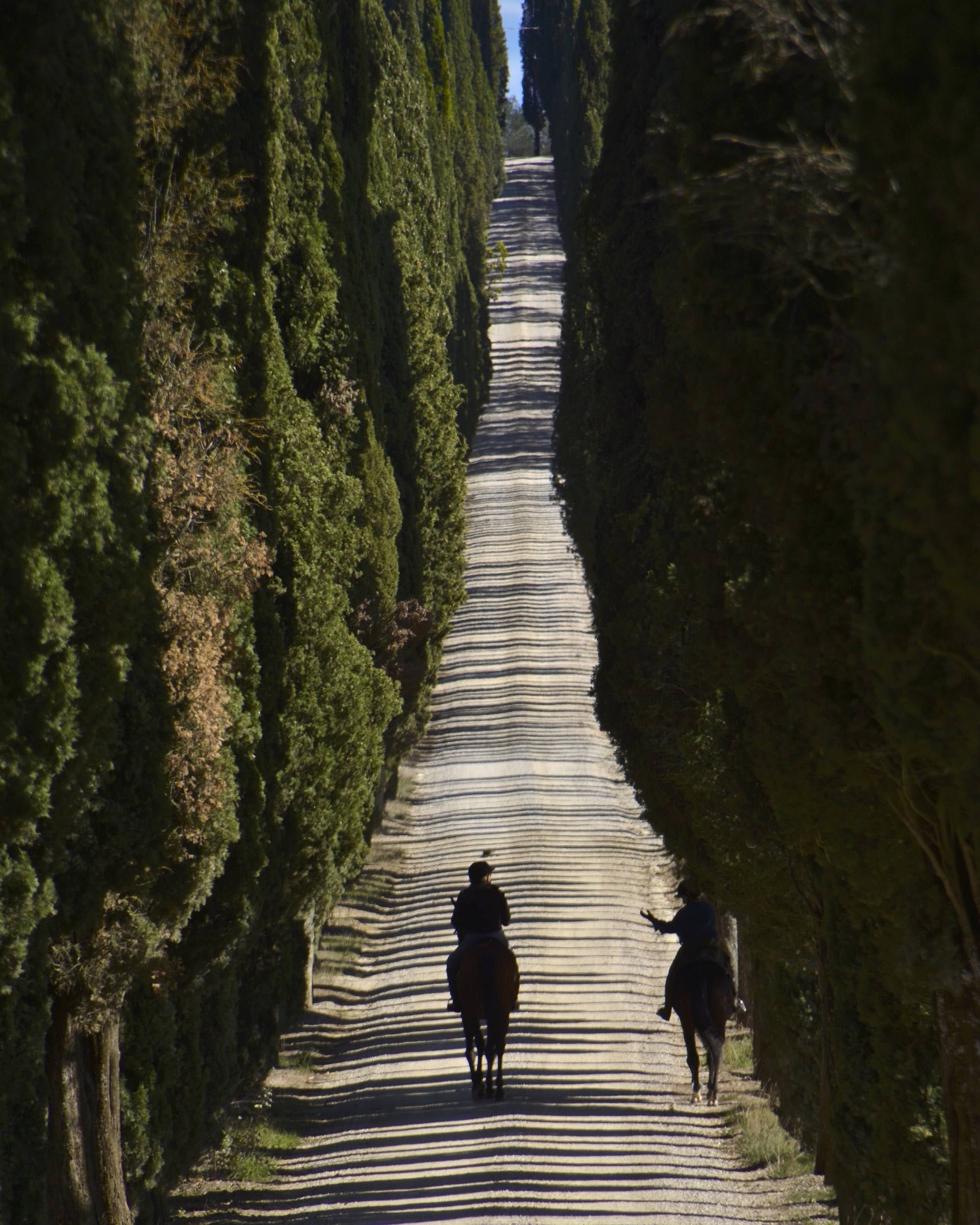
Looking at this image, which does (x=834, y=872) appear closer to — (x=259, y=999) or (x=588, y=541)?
(x=259, y=999)

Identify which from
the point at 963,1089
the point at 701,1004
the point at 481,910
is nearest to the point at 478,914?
the point at 481,910

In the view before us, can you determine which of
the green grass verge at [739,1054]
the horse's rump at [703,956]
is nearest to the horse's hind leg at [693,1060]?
the horse's rump at [703,956]

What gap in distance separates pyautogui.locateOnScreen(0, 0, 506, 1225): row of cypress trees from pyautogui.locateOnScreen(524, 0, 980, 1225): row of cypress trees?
8.57 feet

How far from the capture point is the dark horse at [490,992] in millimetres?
10461

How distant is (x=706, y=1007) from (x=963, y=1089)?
560 cm

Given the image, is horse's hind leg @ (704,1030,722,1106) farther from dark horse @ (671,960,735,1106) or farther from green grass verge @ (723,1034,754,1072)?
green grass verge @ (723,1034,754,1072)

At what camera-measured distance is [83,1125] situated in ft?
24.8

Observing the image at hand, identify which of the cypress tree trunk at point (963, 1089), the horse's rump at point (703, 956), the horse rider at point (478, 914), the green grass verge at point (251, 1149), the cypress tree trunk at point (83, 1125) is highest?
the cypress tree trunk at point (963, 1089)

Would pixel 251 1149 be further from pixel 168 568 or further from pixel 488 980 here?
pixel 168 568

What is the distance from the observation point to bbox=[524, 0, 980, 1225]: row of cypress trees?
3381 mm

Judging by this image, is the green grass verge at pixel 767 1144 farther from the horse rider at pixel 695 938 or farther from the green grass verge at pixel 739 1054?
the green grass verge at pixel 739 1054

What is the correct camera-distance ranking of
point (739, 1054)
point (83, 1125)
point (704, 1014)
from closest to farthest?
1. point (83, 1125)
2. point (704, 1014)
3. point (739, 1054)

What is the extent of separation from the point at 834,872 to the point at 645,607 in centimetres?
571

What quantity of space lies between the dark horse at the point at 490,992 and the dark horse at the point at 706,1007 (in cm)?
148
